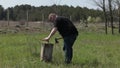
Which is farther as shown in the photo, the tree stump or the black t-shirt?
the tree stump

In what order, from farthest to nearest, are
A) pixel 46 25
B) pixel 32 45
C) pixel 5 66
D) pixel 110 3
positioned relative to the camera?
1. pixel 46 25
2. pixel 110 3
3. pixel 32 45
4. pixel 5 66

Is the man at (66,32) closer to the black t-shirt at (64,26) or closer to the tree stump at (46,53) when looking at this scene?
the black t-shirt at (64,26)

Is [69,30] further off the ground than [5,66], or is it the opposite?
[69,30]

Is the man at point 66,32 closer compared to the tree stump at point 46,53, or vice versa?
the man at point 66,32

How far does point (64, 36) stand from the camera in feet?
38.0

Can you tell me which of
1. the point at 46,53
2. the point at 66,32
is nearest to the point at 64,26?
the point at 66,32

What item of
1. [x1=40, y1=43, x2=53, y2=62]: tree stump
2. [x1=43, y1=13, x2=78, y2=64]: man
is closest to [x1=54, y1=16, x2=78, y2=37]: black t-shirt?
[x1=43, y1=13, x2=78, y2=64]: man

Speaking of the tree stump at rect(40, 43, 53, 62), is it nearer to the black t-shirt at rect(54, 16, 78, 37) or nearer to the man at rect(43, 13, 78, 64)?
the man at rect(43, 13, 78, 64)

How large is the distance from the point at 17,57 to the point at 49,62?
1.74m

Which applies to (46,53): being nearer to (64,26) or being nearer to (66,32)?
(66,32)

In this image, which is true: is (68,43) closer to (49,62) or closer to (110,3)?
(49,62)


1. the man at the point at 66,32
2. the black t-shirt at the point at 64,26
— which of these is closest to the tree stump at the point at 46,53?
the man at the point at 66,32

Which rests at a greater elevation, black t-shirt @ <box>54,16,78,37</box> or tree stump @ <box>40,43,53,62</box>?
black t-shirt @ <box>54,16,78,37</box>

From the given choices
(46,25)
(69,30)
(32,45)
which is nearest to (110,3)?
(46,25)
